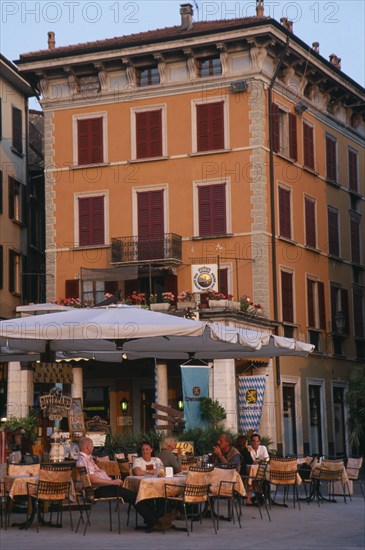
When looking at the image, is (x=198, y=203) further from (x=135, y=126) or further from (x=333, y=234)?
(x=333, y=234)

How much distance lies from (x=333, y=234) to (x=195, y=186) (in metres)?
7.04

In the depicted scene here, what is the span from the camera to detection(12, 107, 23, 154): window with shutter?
44.8 m

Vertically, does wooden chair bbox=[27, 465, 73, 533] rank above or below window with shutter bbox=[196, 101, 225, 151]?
below

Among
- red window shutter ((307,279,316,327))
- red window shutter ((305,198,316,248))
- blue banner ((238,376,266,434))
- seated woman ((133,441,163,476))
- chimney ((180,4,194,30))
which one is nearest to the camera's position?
seated woman ((133,441,163,476))

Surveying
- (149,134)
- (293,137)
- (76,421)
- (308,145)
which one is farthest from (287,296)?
(76,421)

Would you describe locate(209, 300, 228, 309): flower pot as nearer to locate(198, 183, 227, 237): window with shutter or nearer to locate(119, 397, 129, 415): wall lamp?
locate(198, 183, 227, 237): window with shutter

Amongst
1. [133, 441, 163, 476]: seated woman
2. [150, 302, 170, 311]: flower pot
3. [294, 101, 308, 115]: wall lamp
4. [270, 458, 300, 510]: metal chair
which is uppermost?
[294, 101, 308, 115]: wall lamp

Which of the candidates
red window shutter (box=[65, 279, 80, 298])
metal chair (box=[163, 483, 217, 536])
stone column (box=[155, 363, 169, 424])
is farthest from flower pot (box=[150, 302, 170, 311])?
metal chair (box=[163, 483, 217, 536])

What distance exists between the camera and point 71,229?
135ft

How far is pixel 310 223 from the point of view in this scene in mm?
42594

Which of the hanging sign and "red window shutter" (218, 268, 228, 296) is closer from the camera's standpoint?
the hanging sign

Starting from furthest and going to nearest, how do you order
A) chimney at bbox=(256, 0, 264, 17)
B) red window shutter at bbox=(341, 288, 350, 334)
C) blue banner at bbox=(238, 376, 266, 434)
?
red window shutter at bbox=(341, 288, 350, 334), chimney at bbox=(256, 0, 264, 17), blue banner at bbox=(238, 376, 266, 434)

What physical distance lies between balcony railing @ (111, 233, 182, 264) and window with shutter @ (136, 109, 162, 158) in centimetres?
306

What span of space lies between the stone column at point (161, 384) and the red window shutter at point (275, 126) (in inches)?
344
